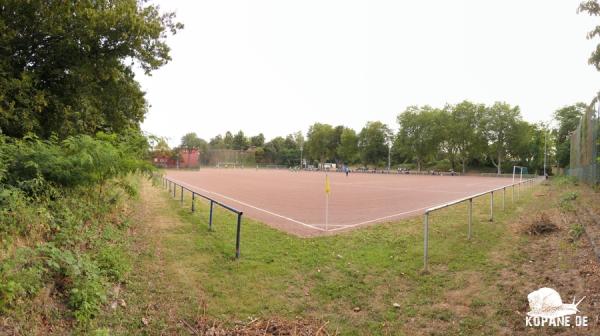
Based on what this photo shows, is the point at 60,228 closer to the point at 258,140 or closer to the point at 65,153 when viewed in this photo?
the point at 65,153

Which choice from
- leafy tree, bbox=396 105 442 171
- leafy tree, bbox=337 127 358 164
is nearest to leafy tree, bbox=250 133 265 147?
leafy tree, bbox=337 127 358 164

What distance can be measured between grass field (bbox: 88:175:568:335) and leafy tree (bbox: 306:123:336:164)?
10932 cm

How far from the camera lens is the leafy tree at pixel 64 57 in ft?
29.0

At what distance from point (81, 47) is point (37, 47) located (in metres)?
1.20

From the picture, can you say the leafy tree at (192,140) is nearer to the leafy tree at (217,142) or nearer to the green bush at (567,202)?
the leafy tree at (217,142)

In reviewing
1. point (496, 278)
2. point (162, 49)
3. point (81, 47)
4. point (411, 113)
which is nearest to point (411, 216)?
point (496, 278)

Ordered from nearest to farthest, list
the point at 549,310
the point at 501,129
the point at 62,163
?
the point at 549,310, the point at 62,163, the point at 501,129

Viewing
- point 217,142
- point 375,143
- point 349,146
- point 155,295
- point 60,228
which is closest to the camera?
point 155,295

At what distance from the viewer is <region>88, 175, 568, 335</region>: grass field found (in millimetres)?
4699

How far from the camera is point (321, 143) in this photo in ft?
393

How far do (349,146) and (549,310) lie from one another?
10428 cm

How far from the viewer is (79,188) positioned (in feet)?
26.4

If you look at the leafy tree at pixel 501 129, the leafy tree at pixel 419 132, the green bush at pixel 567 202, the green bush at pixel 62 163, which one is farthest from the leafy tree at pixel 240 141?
the green bush at pixel 62 163

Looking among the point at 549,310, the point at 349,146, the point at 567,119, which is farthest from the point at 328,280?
the point at 349,146
